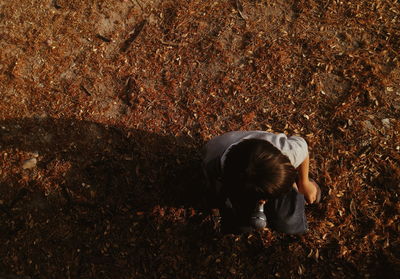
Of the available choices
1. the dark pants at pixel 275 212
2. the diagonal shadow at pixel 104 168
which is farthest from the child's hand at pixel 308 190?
the diagonal shadow at pixel 104 168

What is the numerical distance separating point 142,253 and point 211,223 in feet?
2.50

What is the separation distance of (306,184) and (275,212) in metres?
0.38

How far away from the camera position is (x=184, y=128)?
3.16 meters

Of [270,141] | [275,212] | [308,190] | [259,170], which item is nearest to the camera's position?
[259,170]

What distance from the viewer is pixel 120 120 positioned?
10.7 feet

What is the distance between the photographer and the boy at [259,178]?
5.92ft

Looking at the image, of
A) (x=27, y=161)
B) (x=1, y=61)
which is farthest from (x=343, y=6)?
(x=1, y=61)

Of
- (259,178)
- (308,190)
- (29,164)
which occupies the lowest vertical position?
(29,164)

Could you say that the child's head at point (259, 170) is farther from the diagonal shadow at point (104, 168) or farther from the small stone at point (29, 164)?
the small stone at point (29, 164)

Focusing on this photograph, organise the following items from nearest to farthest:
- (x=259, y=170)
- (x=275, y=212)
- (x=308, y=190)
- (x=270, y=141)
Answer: (x=259, y=170) < (x=270, y=141) < (x=275, y=212) < (x=308, y=190)

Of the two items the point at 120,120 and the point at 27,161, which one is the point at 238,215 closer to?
the point at 120,120

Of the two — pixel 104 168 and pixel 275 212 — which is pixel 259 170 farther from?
pixel 104 168

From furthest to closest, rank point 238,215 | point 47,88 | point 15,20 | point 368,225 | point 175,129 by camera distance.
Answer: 1. point 15,20
2. point 47,88
3. point 175,129
4. point 368,225
5. point 238,215

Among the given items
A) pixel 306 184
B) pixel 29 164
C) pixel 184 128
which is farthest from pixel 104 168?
pixel 306 184
